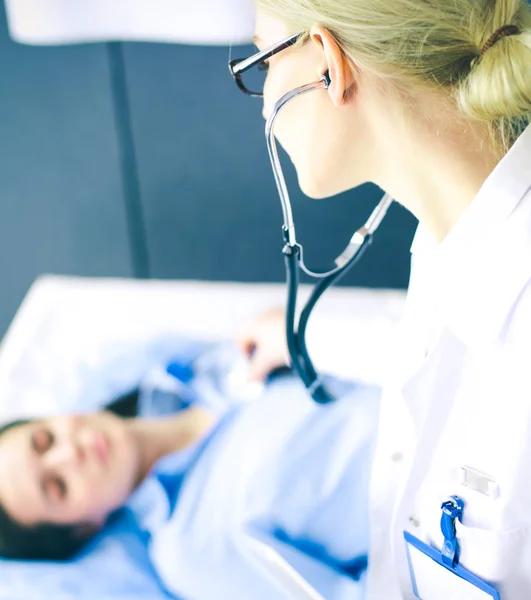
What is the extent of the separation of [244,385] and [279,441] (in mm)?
278

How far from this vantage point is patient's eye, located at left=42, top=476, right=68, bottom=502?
1.38 m

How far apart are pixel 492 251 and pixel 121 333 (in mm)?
1114

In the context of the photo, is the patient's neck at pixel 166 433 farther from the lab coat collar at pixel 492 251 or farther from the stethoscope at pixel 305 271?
the lab coat collar at pixel 492 251

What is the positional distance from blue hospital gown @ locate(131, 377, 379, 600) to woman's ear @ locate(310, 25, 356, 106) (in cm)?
76

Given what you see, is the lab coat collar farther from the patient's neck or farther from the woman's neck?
the patient's neck

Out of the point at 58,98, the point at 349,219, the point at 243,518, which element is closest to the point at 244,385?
the point at 243,518

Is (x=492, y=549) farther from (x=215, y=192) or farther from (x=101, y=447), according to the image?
(x=215, y=192)

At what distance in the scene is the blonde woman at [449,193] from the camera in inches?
30.0

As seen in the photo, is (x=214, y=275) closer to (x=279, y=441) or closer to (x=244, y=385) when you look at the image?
(x=244, y=385)

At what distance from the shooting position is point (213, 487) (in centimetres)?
136

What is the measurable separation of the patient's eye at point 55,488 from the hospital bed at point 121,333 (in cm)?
12

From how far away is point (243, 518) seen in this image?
126 centimetres

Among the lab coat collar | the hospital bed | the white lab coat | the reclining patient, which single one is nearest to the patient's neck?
the reclining patient

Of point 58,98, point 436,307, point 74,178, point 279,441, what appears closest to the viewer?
point 436,307
